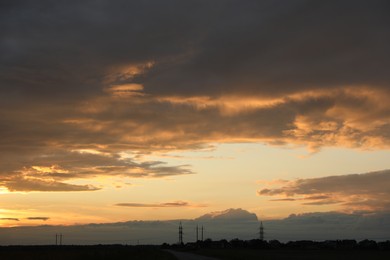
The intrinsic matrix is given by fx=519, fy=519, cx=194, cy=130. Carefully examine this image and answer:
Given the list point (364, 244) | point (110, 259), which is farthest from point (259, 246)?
point (110, 259)

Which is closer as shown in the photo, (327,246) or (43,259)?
(43,259)

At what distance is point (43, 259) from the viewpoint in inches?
2697

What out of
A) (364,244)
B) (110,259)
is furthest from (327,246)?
(110,259)

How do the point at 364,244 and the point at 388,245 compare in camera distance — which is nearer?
the point at 388,245

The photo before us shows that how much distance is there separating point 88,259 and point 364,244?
489 ft

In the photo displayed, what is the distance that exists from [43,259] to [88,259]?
5889 mm

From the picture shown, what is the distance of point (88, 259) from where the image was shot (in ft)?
231

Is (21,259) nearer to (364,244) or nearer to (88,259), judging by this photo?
(88,259)

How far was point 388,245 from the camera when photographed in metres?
174

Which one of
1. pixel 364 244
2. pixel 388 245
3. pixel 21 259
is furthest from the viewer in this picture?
pixel 364 244

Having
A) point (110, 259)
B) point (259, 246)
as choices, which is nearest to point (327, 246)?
point (259, 246)

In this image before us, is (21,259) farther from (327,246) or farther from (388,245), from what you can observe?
(327,246)

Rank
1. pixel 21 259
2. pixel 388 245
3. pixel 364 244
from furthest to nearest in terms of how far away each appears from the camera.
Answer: pixel 364 244
pixel 388 245
pixel 21 259

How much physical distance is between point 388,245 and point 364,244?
2147 centimetres
